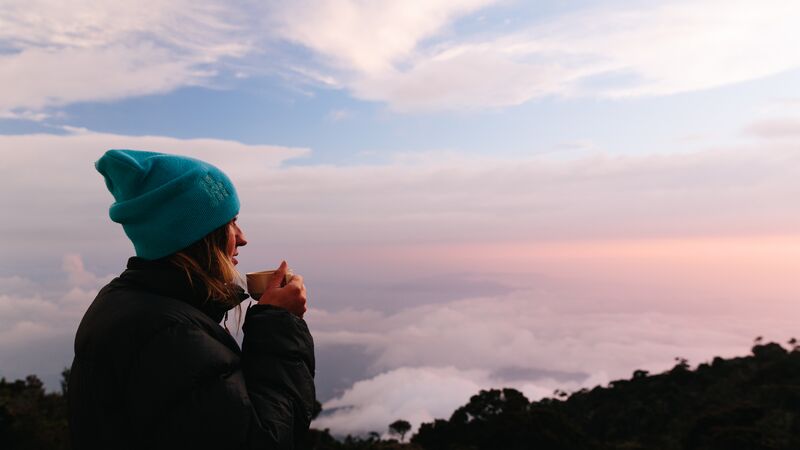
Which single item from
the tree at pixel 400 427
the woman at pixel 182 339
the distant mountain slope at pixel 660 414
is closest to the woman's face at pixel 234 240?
the woman at pixel 182 339

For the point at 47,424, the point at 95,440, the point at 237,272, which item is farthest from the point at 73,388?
the point at 47,424

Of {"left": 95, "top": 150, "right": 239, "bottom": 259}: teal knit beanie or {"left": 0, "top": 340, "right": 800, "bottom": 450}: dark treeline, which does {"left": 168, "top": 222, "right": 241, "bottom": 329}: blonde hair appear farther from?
{"left": 0, "top": 340, "right": 800, "bottom": 450}: dark treeline

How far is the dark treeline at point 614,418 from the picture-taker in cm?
2066

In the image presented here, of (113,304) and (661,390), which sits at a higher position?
(661,390)

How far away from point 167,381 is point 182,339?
153mm

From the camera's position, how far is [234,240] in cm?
289

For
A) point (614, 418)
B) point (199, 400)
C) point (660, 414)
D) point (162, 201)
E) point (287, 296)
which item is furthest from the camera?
point (614, 418)

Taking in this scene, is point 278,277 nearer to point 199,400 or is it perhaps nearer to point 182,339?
point 182,339

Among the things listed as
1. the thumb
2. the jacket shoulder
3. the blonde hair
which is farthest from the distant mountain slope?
the jacket shoulder

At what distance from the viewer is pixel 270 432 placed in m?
2.38

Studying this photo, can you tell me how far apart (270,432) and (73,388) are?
0.76 metres

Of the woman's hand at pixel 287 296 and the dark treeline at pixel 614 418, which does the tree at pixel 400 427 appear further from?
the woman's hand at pixel 287 296

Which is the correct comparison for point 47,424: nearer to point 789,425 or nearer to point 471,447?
point 471,447

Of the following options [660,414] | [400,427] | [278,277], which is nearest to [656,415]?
[660,414]
